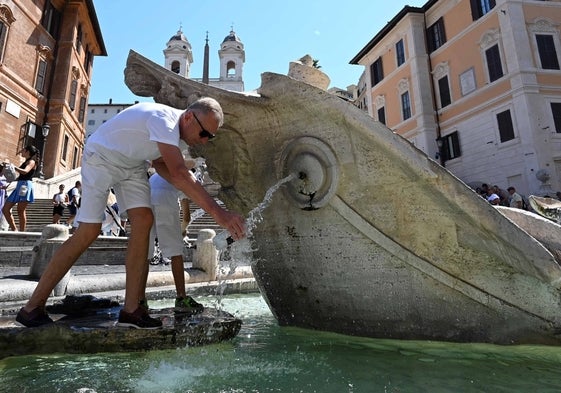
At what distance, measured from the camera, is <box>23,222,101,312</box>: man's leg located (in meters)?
2.24

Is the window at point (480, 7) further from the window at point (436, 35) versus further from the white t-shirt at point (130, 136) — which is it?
the white t-shirt at point (130, 136)

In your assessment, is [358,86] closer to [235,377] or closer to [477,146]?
[477,146]

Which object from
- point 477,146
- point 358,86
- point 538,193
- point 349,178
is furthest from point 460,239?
point 358,86

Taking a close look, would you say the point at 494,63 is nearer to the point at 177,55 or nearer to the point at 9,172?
the point at 9,172

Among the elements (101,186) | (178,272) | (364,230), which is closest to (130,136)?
(101,186)

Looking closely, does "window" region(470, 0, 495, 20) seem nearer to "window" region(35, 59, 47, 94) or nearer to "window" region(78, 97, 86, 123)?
"window" region(35, 59, 47, 94)

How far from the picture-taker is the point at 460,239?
231 cm

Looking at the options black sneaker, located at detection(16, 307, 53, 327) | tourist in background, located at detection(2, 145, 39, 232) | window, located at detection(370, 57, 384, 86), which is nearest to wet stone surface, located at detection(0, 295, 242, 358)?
black sneaker, located at detection(16, 307, 53, 327)

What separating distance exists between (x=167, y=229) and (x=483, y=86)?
19.7 meters

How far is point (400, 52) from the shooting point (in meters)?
24.2

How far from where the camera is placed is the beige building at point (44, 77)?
770 inches

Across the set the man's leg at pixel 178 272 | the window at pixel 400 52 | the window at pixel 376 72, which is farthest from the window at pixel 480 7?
the man's leg at pixel 178 272

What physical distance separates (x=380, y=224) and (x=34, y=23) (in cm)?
2575

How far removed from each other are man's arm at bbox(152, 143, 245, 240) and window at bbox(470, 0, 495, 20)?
21.4 meters
